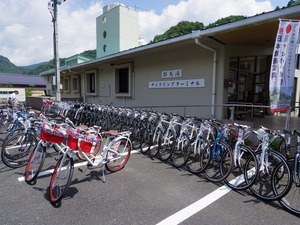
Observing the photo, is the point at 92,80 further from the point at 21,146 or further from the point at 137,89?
the point at 21,146

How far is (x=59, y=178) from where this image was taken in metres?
2.84

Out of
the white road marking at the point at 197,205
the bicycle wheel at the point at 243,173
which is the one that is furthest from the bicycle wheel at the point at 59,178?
the bicycle wheel at the point at 243,173

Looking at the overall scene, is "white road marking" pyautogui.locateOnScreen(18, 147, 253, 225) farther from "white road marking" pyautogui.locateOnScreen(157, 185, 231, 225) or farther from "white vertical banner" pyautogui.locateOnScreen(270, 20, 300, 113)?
"white vertical banner" pyautogui.locateOnScreen(270, 20, 300, 113)

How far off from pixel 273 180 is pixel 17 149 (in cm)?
474

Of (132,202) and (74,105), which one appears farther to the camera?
(74,105)

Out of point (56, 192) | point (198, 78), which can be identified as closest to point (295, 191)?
point (56, 192)

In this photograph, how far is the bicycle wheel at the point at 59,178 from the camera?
2.65 m

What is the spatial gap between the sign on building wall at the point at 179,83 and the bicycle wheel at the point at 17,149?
16.3ft

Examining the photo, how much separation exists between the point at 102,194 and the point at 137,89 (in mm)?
6525

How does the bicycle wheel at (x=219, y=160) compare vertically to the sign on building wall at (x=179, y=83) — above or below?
below

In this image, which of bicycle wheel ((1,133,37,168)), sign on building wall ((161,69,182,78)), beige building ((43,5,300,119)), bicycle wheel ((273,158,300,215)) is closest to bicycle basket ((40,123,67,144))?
bicycle wheel ((1,133,37,168))

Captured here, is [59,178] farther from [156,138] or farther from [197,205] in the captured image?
[156,138]

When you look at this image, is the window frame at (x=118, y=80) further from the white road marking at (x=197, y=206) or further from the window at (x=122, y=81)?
the white road marking at (x=197, y=206)

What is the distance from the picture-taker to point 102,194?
2943mm
